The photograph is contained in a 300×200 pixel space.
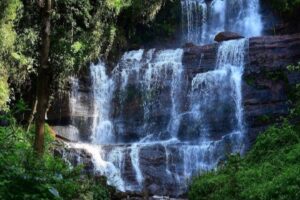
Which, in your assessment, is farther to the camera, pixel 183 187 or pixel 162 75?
pixel 162 75

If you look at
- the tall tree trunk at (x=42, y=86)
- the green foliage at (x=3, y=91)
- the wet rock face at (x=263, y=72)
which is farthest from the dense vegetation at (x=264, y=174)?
the green foliage at (x=3, y=91)

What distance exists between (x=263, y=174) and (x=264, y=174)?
41mm

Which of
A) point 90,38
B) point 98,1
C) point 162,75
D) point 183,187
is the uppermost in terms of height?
point 98,1

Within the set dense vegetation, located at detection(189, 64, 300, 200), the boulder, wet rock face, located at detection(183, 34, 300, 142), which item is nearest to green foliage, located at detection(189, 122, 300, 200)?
dense vegetation, located at detection(189, 64, 300, 200)

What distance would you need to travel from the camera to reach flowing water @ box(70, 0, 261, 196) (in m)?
18.2

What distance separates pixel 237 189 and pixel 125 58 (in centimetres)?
1437

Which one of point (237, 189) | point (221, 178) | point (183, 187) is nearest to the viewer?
point (237, 189)

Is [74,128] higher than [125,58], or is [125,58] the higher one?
[125,58]

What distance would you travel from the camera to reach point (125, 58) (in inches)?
947

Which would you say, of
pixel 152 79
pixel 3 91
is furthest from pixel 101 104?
pixel 3 91

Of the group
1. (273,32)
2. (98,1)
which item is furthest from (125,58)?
(273,32)

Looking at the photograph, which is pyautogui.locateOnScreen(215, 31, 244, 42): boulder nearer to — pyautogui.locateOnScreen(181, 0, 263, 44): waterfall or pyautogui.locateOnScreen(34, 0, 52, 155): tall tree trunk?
pyautogui.locateOnScreen(181, 0, 263, 44): waterfall

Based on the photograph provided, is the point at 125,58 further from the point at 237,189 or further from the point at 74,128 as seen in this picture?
the point at 237,189

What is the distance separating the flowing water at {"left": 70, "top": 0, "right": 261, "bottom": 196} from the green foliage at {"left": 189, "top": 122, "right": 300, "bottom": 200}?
5653mm
